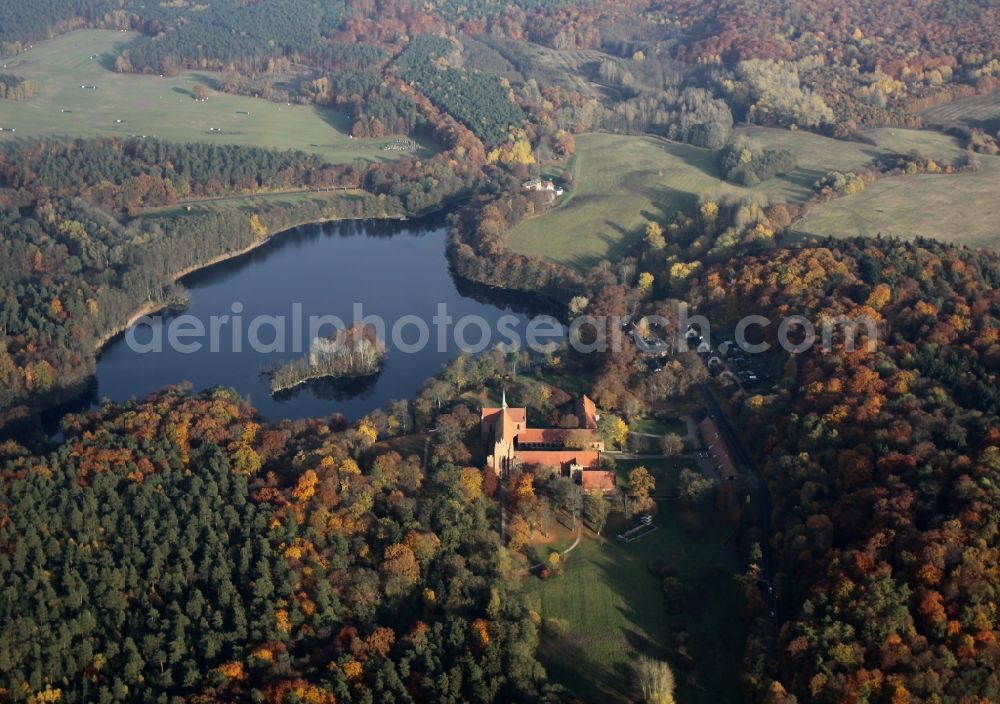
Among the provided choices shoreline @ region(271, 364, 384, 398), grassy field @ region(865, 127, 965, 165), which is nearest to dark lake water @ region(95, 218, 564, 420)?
shoreline @ region(271, 364, 384, 398)

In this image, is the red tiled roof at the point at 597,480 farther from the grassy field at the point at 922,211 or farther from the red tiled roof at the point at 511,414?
the grassy field at the point at 922,211

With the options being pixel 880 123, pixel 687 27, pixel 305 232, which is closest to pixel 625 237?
pixel 305 232

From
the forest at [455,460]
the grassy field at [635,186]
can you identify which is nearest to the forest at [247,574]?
the forest at [455,460]

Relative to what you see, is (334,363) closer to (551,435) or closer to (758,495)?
(551,435)

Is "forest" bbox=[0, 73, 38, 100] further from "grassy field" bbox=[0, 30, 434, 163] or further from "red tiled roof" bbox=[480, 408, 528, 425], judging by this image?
"red tiled roof" bbox=[480, 408, 528, 425]

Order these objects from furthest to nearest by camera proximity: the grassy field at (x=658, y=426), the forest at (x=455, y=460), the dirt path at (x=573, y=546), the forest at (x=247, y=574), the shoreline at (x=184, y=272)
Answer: the shoreline at (x=184, y=272), the grassy field at (x=658, y=426), the dirt path at (x=573, y=546), the forest at (x=455, y=460), the forest at (x=247, y=574)

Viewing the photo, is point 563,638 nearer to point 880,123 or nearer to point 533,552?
point 533,552
